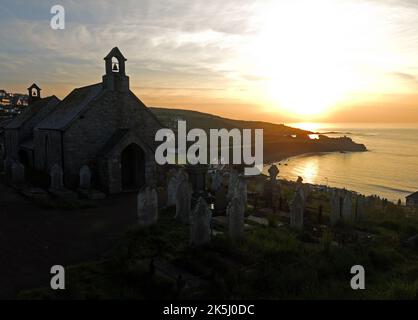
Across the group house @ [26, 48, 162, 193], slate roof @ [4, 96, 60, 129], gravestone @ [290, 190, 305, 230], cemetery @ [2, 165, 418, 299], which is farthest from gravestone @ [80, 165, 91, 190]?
slate roof @ [4, 96, 60, 129]

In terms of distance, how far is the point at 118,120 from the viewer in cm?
2216

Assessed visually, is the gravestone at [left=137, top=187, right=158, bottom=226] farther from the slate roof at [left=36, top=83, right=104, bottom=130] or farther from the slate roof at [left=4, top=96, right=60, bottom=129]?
the slate roof at [left=4, top=96, right=60, bottom=129]

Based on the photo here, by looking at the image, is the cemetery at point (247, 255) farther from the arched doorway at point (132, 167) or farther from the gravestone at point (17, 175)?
the gravestone at point (17, 175)

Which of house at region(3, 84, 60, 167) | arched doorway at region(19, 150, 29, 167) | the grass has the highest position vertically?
house at region(3, 84, 60, 167)

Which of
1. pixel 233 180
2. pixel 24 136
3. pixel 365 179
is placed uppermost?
pixel 24 136

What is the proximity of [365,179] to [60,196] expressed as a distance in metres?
58.2

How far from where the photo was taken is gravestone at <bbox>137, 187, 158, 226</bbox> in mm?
13209

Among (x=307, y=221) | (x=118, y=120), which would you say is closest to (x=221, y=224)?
(x=307, y=221)

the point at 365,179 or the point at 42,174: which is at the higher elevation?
the point at 42,174

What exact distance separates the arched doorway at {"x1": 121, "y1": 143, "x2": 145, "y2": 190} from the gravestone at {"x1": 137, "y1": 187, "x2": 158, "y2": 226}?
27.9 ft

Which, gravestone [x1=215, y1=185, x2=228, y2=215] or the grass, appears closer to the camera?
the grass

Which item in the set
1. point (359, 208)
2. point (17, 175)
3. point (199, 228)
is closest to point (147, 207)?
point (199, 228)
